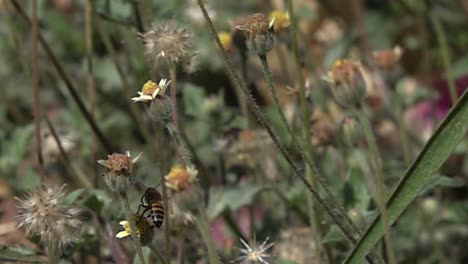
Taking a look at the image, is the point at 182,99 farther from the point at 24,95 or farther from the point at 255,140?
the point at 24,95

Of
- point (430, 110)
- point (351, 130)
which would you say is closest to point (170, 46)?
point (351, 130)

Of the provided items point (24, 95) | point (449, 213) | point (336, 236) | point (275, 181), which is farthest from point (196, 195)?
point (24, 95)

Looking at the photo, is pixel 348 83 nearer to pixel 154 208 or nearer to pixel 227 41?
pixel 154 208

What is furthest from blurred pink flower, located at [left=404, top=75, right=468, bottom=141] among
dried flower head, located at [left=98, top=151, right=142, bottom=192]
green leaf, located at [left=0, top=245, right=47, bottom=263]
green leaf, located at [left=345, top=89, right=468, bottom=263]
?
dried flower head, located at [left=98, top=151, right=142, bottom=192]

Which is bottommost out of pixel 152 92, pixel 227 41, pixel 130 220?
pixel 130 220

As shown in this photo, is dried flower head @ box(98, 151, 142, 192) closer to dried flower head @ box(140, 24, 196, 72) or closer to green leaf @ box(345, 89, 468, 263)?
dried flower head @ box(140, 24, 196, 72)

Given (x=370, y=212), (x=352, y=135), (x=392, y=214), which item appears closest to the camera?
(x=392, y=214)
